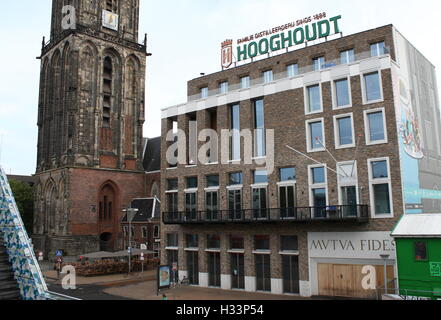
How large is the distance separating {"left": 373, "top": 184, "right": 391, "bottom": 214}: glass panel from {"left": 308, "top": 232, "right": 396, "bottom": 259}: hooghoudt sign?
1515mm

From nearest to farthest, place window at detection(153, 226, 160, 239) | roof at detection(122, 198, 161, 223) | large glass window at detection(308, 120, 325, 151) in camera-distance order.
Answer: large glass window at detection(308, 120, 325, 151), window at detection(153, 226, 160, 239), roof at detection(122, 198, 161, 223)

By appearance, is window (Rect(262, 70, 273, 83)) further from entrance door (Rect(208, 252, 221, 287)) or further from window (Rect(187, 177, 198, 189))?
entrance door (Rect(208, 252, 221, 287))

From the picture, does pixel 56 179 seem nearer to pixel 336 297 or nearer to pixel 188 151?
pixel 188 151

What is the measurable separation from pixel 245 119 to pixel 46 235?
4193 centimetres

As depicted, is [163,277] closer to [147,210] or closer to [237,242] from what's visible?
[237,242]

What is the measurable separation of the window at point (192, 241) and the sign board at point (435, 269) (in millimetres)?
19014

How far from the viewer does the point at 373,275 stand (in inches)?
1030

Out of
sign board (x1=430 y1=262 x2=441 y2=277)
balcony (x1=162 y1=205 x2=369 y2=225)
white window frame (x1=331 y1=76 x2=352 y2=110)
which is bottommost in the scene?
sign board (x1=430 y1=262 x2=441 y2=277)

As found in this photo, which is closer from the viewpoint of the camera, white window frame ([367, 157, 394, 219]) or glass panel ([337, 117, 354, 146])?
white window frame ([367, 157, 394, 219])

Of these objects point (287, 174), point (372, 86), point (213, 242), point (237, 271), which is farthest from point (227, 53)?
point (237, 271)

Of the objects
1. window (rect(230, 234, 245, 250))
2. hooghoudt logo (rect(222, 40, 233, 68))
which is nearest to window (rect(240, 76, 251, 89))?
hooghoudt logo (rect(222, 40, 233, 68))

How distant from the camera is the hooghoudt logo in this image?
40.2 meters

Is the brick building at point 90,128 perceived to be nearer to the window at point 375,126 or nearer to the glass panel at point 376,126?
the window at point 375,126

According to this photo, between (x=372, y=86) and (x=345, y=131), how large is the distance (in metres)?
3.57
